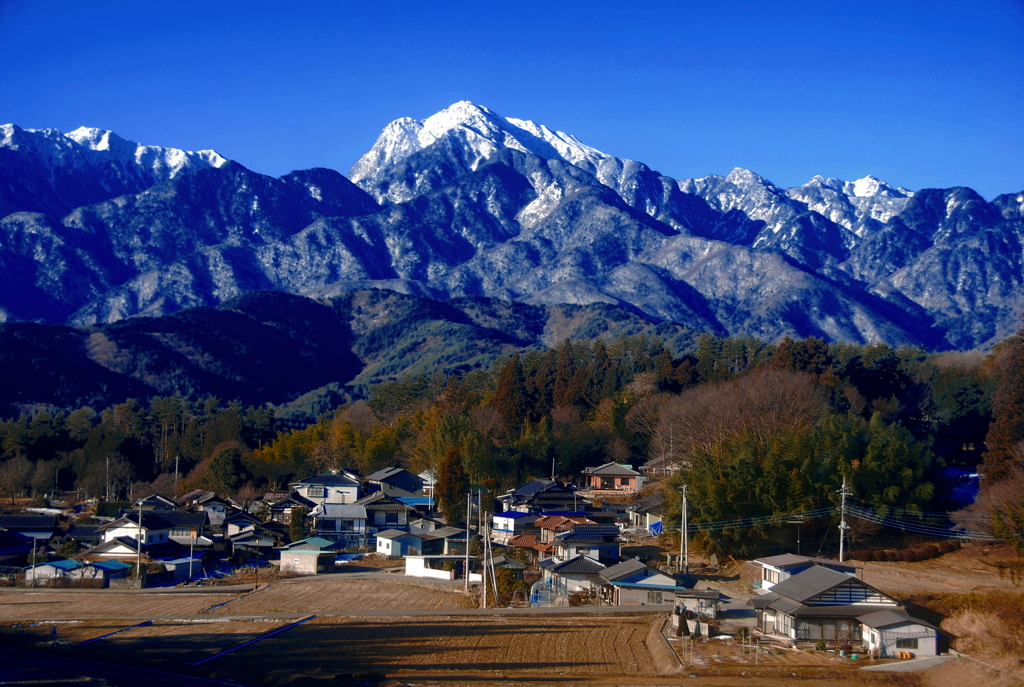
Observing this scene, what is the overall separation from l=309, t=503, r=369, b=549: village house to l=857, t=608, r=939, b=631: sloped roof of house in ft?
99.3

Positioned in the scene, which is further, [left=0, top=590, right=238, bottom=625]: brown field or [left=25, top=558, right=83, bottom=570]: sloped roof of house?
[left=25, top=558, right=83, bottom=570]: sloped roof of house

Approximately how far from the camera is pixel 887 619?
914 inches

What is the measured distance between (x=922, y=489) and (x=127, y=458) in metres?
54.5

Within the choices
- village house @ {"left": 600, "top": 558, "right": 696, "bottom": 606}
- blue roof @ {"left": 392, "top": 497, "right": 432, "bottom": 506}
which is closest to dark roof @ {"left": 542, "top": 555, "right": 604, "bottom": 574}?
village house @ {"left": 600, "top": 558, "right": 696, "bottom": 606}

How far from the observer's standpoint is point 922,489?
3966 cm

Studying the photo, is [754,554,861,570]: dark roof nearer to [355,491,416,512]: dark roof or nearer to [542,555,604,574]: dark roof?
[542,555,604,574]: dark roof

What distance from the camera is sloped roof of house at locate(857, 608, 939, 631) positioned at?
22984 mm

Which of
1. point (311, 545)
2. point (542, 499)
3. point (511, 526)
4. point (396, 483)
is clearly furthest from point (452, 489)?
point (396, 483)

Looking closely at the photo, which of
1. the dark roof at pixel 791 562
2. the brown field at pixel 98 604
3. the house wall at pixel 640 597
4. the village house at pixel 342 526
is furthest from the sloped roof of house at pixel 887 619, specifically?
the village house at pixel 342 526

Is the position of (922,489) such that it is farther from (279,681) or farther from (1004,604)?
(279,681)

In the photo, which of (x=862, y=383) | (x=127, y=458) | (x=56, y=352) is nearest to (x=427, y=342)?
(x=56, y=352)

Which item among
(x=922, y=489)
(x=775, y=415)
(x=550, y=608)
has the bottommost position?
(x=550, y=608)

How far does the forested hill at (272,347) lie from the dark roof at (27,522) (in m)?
72.9

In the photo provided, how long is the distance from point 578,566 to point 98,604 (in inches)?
665
